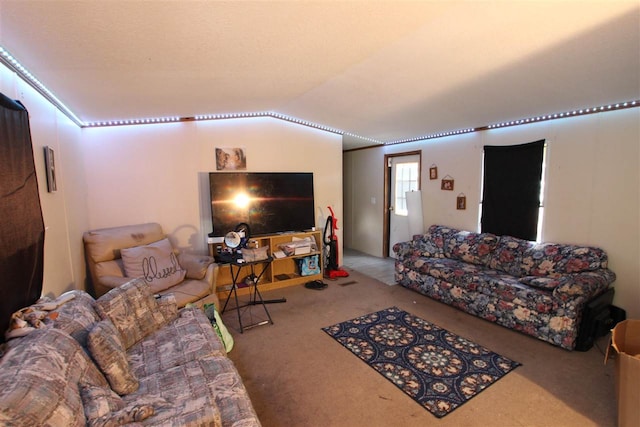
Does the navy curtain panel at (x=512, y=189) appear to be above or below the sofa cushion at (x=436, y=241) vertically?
above

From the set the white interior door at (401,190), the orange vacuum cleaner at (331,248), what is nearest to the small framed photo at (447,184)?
the white interior door at (401,190)

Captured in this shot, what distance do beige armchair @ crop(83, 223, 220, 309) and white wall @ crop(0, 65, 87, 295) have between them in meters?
0.18

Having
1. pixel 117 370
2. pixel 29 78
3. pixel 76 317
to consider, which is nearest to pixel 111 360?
pixel 117 370

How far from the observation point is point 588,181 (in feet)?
10.5

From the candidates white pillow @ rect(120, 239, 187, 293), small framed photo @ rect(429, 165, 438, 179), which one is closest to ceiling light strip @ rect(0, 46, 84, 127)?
white pillow @ rect(120, 239, 187, 293)

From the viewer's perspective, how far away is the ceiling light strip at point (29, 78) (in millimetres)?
1801

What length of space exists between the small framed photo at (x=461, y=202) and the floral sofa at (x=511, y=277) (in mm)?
358

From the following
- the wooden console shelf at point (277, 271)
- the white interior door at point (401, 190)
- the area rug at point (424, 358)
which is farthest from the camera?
the white interior door at point (401, 190)

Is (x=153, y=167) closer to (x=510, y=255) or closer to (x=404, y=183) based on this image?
(x=404, y=183)

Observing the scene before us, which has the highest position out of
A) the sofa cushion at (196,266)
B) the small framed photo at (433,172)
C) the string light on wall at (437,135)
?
the string light on wall at (437,135)

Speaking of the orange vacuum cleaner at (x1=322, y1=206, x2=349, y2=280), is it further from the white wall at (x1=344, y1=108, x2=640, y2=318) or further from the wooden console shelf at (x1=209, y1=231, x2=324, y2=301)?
the white wall at (x1=344, y1=108, x2=640, y2=318)

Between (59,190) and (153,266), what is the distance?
1055 millimetres

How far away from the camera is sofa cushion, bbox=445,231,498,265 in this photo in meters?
3.82

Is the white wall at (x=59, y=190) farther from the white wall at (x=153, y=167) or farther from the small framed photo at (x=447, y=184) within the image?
the small framed photo at (x=447, y=184)
